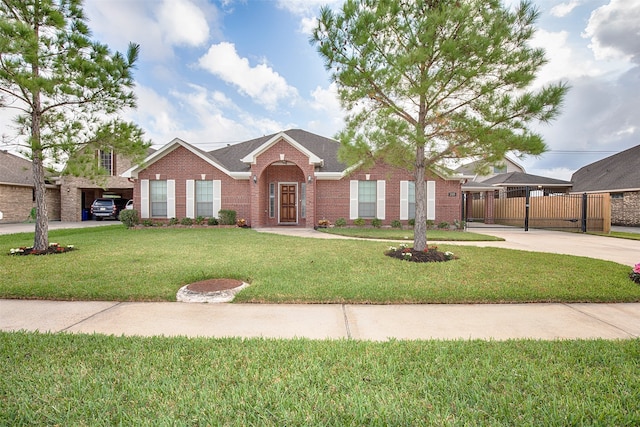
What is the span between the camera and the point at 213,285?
479cm

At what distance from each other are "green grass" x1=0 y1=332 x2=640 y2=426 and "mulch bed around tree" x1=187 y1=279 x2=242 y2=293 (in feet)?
5.54

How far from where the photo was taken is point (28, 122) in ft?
25.8

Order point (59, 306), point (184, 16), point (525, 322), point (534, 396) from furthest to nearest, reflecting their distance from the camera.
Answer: point (184, 16) < point (59, 306) < point (525, 322) < point (534, 396)

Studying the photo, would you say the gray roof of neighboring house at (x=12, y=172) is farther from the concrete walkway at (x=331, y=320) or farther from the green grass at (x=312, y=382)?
the green grass at (x=312, y=382)

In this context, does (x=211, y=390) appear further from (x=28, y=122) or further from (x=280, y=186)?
(x=280, y=186)

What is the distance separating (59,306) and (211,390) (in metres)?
3.30

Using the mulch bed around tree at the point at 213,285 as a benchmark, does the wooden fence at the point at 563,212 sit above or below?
above

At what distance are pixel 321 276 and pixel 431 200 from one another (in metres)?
11.7

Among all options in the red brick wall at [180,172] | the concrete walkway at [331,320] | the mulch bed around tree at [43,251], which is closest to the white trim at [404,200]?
the red brick wall at [180,172]

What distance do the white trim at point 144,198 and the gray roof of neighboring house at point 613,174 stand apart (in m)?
27.7

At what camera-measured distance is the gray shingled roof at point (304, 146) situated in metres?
16.2

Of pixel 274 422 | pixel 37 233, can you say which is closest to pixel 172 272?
pixel 274 422

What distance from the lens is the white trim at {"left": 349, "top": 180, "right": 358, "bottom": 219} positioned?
50.5 ft

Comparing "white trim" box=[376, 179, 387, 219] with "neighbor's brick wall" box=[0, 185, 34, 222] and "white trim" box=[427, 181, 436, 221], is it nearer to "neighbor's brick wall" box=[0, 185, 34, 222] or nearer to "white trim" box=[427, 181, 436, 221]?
"white trim" box=[427, 181, 436, 221]
